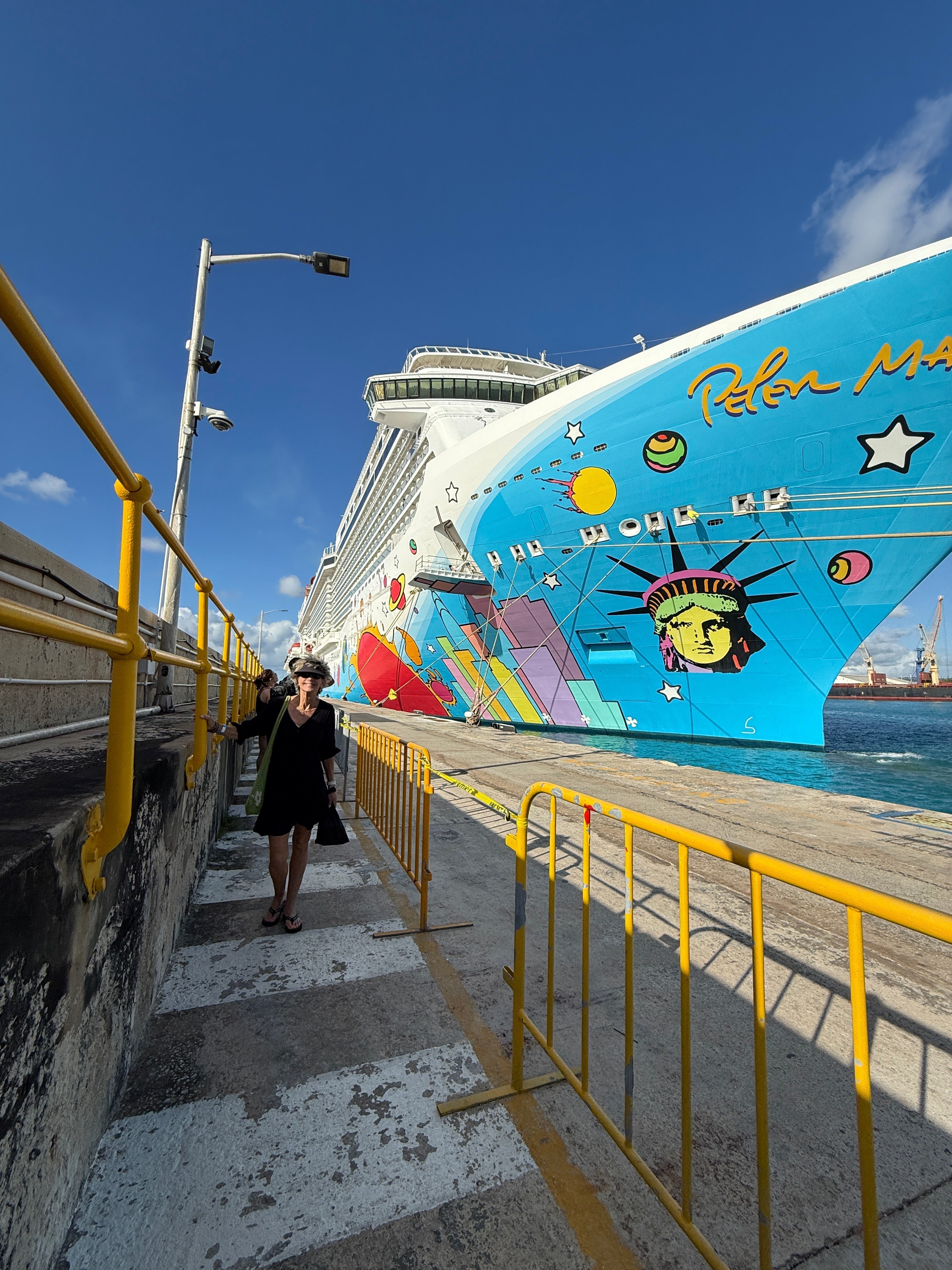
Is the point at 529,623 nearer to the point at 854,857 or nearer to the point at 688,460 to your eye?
the point at 688,460

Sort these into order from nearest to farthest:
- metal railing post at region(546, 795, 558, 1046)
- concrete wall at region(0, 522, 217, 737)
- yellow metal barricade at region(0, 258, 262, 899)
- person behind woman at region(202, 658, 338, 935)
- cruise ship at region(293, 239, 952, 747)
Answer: yellow metal barricade at region(0, 258, 262, 899) → metal railing post at region(546, 795, 558, 1046) → concrete wall at region(0, 522, 217, 737) → person behind woman at region(202, 658, 338, 935) → cruise ship at region(293, 239, 952, 747)

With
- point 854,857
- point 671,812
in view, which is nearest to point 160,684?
point 671,812

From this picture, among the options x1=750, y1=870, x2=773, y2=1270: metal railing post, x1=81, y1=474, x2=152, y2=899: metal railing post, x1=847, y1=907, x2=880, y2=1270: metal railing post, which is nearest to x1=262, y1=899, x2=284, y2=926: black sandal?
x1=81, y1=474, x2=152, y2=899: metal railing post

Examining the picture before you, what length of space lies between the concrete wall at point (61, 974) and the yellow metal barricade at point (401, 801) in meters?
1.57

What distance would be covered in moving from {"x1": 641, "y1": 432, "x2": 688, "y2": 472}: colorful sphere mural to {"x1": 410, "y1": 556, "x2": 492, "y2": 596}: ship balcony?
258 inches

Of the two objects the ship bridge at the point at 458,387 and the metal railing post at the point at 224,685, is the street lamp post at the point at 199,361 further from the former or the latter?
the ship bridge at the point at 458,387

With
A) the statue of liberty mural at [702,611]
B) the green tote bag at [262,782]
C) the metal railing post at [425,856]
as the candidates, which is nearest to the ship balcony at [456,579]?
the statue of liberty mural at [702,611]

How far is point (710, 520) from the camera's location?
1345 cm

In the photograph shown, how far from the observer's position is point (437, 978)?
2.87 metres

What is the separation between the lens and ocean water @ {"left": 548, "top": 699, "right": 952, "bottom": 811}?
480 inches

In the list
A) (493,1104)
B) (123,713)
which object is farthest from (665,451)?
(123,713)

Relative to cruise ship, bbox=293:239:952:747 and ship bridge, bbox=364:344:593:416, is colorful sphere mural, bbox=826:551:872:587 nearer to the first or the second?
cruise ship, bbox=293:239:952:747

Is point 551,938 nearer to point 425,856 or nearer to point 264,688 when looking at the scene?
point 425,856

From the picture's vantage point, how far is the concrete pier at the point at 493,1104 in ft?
5.03
